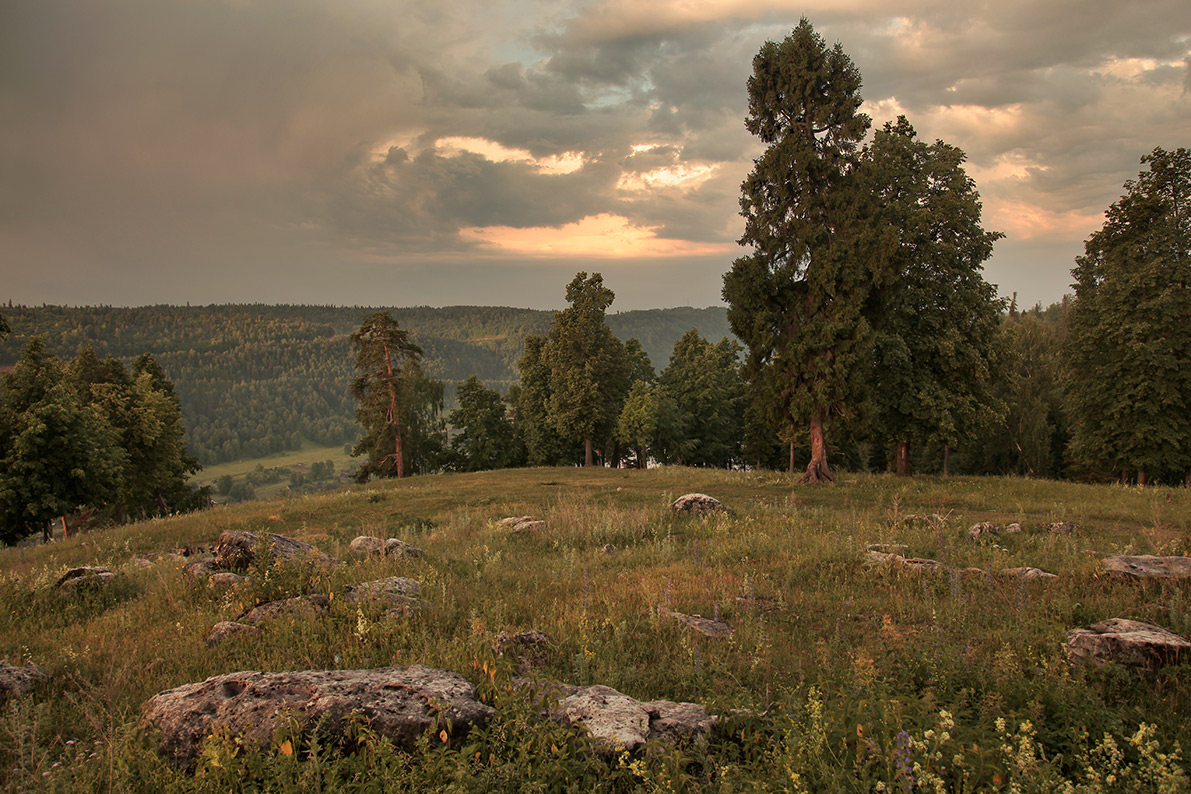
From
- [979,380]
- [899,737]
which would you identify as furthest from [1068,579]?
[979,380]

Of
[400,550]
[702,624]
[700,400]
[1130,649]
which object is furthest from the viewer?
[700,400]

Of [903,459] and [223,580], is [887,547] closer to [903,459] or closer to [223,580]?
[223,580]

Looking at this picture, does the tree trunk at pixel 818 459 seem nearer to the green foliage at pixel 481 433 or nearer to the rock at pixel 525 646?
the rock at pixel 525 646

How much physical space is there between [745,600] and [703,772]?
4187mm

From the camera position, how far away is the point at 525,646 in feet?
19.1

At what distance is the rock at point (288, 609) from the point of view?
21.5 feet

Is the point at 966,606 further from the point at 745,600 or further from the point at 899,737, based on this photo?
the point at 899,737

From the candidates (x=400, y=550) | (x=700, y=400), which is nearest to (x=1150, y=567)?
(x=400, y=550)

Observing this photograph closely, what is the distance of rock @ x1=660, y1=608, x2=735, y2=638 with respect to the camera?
6.32m

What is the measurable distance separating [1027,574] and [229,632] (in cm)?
1020

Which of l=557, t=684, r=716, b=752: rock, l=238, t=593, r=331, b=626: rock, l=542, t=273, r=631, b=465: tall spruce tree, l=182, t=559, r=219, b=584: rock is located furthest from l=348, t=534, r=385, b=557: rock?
l=542, t=273, r=631, b=465: tall spruce tree

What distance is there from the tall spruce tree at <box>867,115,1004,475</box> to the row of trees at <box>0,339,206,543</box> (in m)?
36.1

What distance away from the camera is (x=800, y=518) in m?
13.9

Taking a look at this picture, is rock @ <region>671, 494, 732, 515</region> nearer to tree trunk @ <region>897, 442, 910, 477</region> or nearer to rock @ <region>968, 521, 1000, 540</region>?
rock @ <region>968, 521, 1000, 540</region>
